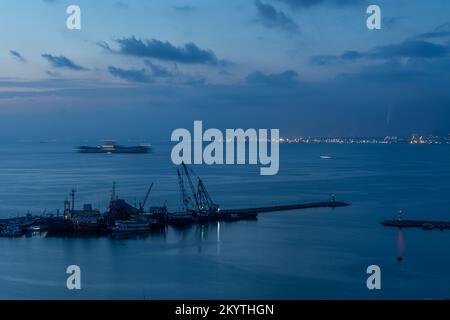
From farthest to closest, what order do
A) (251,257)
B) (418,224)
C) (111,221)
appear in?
(418,224) < (111,221) < (251,257)

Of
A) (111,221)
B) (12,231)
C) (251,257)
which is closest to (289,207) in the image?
(111,221)

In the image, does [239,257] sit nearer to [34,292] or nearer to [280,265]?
[280,265]

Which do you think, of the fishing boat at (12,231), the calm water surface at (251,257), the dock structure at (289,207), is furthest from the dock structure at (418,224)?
the fishing boat at (12,231)

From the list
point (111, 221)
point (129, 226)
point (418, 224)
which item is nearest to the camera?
point (129, 226)

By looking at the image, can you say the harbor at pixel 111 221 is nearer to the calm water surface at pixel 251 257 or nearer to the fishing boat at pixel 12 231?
the fishing boat at pixel 12 231

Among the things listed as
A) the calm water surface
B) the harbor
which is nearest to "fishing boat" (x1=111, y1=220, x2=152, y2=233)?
the harbor

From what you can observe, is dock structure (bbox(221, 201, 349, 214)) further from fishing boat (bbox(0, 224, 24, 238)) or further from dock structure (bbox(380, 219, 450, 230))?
fishing boat (bbox(0, 224, 24, 238))

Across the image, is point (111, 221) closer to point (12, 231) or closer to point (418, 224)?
point (12, 231)
